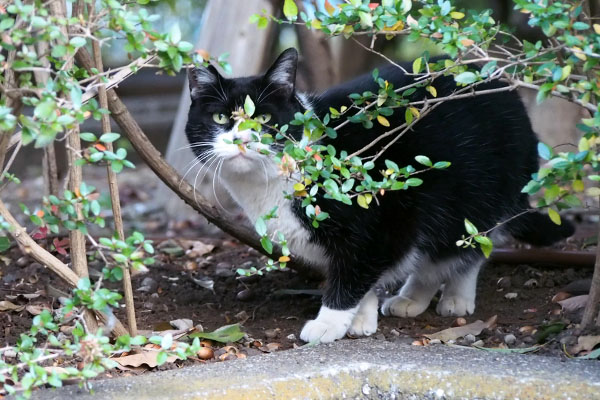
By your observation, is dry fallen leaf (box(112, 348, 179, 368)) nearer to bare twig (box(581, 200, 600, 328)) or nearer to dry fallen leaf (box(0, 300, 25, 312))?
dry fallen leaf (box(0, 300, 25, 312))

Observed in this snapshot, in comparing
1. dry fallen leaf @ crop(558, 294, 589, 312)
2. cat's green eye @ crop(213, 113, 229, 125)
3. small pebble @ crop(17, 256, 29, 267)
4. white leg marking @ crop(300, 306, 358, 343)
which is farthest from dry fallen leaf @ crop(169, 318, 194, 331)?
dry fallen leaf @ crop(558, 294, 589, 312)

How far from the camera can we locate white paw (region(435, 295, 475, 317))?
2861 millimetres

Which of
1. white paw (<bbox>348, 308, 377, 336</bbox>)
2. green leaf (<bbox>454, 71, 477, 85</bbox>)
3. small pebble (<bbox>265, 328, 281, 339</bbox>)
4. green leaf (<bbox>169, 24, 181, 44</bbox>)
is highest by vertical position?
green leaf (<bbox>169, 24, 181, 44</bbox>)

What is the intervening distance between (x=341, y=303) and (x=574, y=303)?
0.78 m

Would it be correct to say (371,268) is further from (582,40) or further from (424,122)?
(582,40)

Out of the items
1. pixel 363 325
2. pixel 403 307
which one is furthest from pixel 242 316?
pixel 403 307

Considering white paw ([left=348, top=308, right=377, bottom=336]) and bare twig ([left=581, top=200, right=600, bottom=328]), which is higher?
bare twig ([left=581, top=200, right=600, bottom=328])

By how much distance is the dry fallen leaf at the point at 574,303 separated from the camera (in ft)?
8.59

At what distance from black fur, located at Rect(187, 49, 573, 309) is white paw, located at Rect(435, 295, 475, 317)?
0.12 meters

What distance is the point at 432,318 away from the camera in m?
2.88

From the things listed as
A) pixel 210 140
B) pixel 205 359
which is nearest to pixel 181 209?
pixel 210 140

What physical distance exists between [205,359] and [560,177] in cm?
110

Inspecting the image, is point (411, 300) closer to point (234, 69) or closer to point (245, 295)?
point (245, 295)

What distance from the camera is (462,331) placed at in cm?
255
